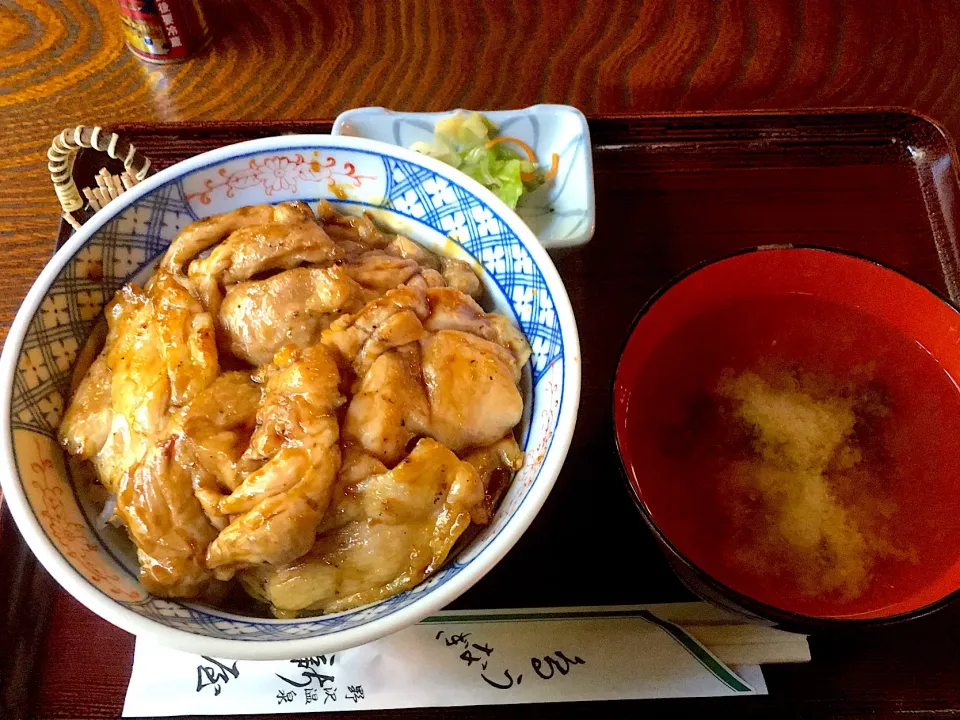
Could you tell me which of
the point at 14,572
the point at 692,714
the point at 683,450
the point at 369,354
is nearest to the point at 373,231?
the point at 369,354

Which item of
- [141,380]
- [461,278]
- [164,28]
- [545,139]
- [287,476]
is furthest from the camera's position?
[164,28]

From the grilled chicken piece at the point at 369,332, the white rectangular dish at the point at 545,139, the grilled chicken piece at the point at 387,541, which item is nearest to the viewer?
the grilled chicken piece at the point at 387,541

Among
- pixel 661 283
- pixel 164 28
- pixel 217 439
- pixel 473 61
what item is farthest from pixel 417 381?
pixel 164 28

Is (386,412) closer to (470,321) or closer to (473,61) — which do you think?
(470,321)

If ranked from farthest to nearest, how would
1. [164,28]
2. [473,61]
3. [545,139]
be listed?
[473,61], [164,28], [545,139]

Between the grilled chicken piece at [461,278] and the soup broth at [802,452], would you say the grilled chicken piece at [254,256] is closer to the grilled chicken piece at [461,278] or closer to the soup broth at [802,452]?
the grilled chicken piece at [461,278]

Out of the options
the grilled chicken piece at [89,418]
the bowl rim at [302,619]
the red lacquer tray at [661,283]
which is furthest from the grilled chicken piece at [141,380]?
the red lacquer tray at [661,283]

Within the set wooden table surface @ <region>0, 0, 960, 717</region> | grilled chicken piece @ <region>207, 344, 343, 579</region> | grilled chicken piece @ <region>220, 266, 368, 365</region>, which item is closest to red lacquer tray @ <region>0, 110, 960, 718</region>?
wooden table surface @ <region>0, 0, 960, 717</region>
